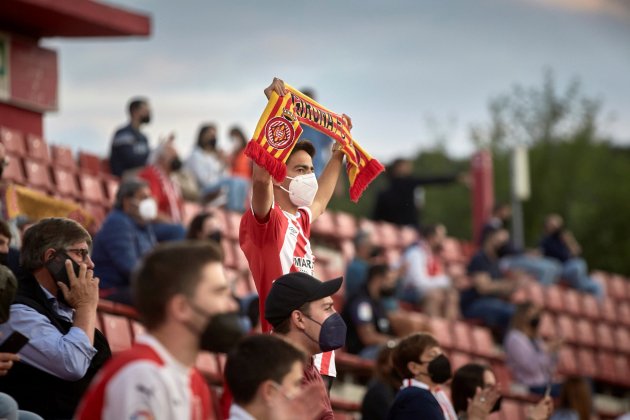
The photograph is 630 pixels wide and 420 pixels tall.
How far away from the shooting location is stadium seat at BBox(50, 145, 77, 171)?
11.9 metres

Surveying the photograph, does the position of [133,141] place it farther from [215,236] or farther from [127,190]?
[127,190]

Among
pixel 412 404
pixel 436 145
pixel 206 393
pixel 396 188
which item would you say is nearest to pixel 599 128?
pixel 436 145

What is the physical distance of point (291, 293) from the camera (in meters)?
4.66

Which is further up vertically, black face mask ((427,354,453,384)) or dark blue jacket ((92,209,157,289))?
black face mask ((427,354,453,384))

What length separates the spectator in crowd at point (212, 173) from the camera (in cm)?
1226

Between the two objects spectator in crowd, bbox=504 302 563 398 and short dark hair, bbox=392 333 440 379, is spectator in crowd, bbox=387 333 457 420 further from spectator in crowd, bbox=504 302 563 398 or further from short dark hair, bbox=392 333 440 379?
spectator in crowd, bbox=504 302 563 398

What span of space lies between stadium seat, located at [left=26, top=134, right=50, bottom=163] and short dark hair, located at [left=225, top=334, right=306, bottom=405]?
27.2 ft

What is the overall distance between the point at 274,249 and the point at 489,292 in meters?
7.96

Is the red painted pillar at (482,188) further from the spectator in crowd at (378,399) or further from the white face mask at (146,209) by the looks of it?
the spectator in crowd at (378,399)

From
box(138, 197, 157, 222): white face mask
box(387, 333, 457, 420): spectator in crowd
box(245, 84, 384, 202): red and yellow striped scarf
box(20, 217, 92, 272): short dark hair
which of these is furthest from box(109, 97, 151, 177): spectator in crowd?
box(20, 217, 92, 272): short dark hair

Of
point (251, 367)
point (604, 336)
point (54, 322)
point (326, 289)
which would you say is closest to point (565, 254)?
point (604, 336)

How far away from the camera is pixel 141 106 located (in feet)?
37.6

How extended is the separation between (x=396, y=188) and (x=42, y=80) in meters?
3.91

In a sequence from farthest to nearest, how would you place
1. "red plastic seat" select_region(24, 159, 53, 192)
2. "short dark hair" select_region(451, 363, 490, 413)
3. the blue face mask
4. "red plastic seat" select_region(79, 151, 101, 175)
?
"red plastic seat" select_region(79, 151, 101, 175) → "red plastic seat" select_region(24, 159, 53, 192) → "short dark hair" select_region(451, 363, 490, 413) → the blue face mask
